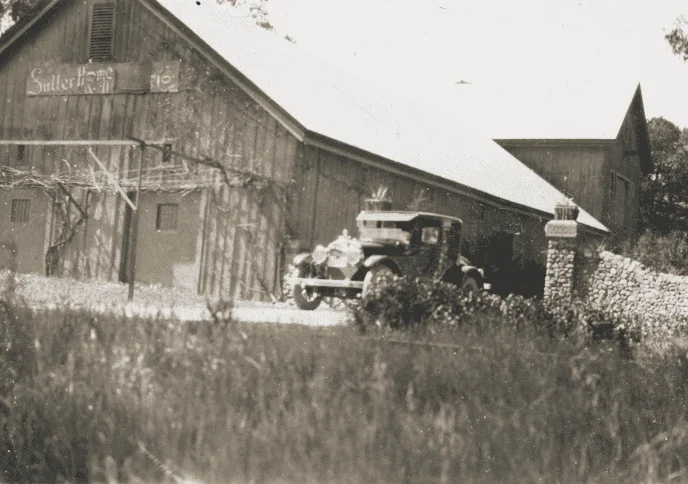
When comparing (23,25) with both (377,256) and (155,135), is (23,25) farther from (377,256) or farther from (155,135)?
(377,256)

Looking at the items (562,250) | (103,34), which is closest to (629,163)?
(562,250)

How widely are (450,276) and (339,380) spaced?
849cm

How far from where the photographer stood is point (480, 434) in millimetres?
4895

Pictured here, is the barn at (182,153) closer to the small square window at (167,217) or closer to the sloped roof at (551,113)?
the small square window at (167,217)

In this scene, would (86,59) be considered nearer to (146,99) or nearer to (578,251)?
(146,99)

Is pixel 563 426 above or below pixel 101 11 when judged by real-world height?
below

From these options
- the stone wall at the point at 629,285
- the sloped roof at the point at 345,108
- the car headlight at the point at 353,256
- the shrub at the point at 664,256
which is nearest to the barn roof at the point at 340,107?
the sloped roof at the point at 345,108

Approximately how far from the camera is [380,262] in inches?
487

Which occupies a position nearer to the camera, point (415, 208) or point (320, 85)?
point (415, 208)

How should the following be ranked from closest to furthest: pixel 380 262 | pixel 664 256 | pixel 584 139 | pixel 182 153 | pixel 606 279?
pixel 380 262 < pixel 182 153 < pixel 606 279 < pixel 664 256 < pixel 584 139

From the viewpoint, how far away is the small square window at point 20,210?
1833cm

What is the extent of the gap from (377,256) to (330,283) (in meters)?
0.83

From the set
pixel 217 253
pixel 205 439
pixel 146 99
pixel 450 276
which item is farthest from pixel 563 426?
pixel 146 99

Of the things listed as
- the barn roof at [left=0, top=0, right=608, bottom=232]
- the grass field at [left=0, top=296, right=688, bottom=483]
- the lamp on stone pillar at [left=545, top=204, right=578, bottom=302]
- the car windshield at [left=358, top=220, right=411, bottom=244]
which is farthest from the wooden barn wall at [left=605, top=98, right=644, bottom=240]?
the grass field at [left=0, top=296, right=688, bottom=483]
